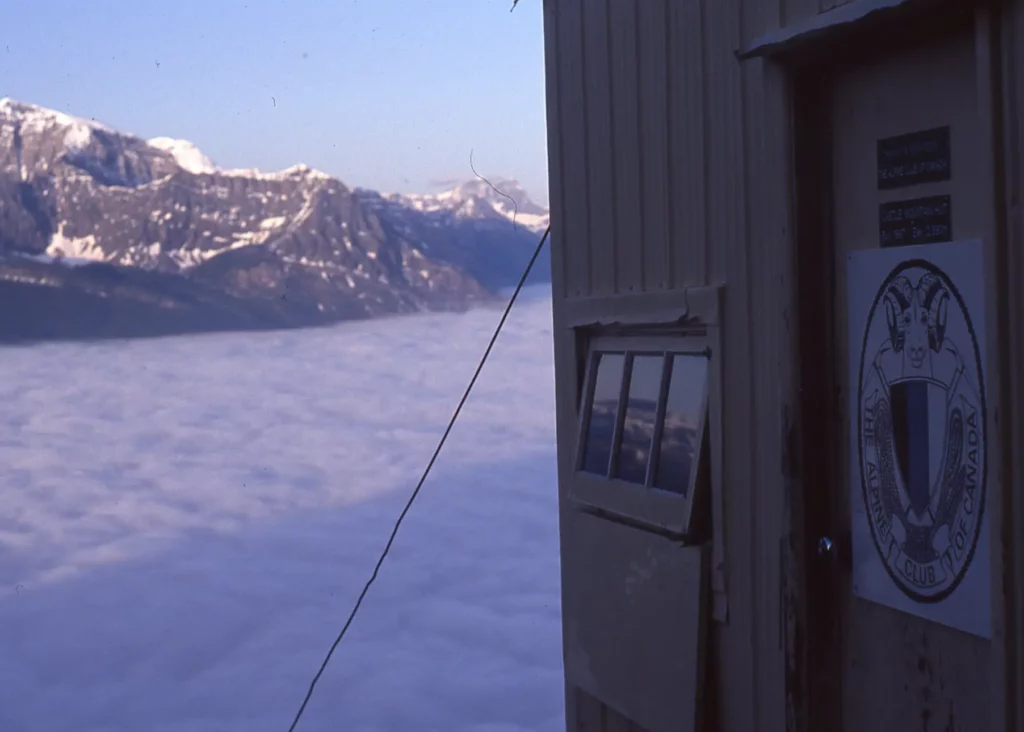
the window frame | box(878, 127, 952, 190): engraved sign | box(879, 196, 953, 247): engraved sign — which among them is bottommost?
the window frame

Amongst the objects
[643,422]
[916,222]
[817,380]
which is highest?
[916,222]

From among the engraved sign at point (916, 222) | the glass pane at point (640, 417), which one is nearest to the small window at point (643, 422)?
the glass pane at point (640, 417)

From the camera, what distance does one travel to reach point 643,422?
374cm

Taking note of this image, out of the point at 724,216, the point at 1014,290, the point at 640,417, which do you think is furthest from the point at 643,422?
the point at 1014,290

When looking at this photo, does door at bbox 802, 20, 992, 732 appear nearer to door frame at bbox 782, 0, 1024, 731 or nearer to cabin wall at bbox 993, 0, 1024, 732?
door frame at bbox 782, 0, 1024, 731

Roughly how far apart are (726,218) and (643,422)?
0.84 meters

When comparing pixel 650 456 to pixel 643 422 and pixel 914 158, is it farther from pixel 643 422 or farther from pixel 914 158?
pixel 914 158

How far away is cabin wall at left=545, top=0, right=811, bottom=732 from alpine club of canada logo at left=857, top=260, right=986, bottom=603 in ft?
0.82

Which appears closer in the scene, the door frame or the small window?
the door frame

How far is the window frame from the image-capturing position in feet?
11.0

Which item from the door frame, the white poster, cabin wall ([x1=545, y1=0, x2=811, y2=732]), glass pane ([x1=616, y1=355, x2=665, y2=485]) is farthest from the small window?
the white poster

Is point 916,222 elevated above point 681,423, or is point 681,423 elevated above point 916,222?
point 916,222

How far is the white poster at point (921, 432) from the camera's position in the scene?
2406 mm

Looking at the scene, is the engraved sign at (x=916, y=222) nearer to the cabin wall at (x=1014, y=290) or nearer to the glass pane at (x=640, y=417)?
the cabin wall at (x=1014, y=290)
